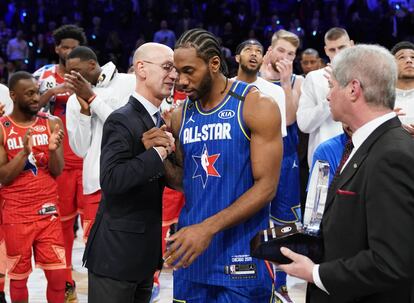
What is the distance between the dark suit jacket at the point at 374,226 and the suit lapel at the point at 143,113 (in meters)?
1.32

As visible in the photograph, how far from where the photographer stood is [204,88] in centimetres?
304

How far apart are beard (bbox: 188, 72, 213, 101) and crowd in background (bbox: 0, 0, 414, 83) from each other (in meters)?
10.2

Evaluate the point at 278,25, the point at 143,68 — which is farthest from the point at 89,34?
the point at 143,68

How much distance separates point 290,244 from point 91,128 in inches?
120

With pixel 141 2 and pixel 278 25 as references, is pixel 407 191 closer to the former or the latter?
pixel 278 25

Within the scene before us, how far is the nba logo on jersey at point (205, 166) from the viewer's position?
3.04m

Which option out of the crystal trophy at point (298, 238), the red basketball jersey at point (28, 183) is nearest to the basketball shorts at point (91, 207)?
the red basketball jersey at point (28, 183)

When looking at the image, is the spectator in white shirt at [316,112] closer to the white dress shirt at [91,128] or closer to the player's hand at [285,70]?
the player's hand at [285,70]

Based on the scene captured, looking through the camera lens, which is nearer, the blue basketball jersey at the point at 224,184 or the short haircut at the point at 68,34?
the blue basketball jersey at the point at 224,184

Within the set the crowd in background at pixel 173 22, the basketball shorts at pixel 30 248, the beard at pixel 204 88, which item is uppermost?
the crowd in background at pixel 173 22

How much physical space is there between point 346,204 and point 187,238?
0.83m

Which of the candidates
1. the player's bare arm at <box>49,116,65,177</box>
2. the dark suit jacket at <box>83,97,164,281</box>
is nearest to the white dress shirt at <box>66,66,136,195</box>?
the player's bare arm at <box>49,116,65,177</box>

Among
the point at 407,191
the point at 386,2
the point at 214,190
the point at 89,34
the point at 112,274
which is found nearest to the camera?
the point at 407,191

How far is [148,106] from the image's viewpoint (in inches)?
135
